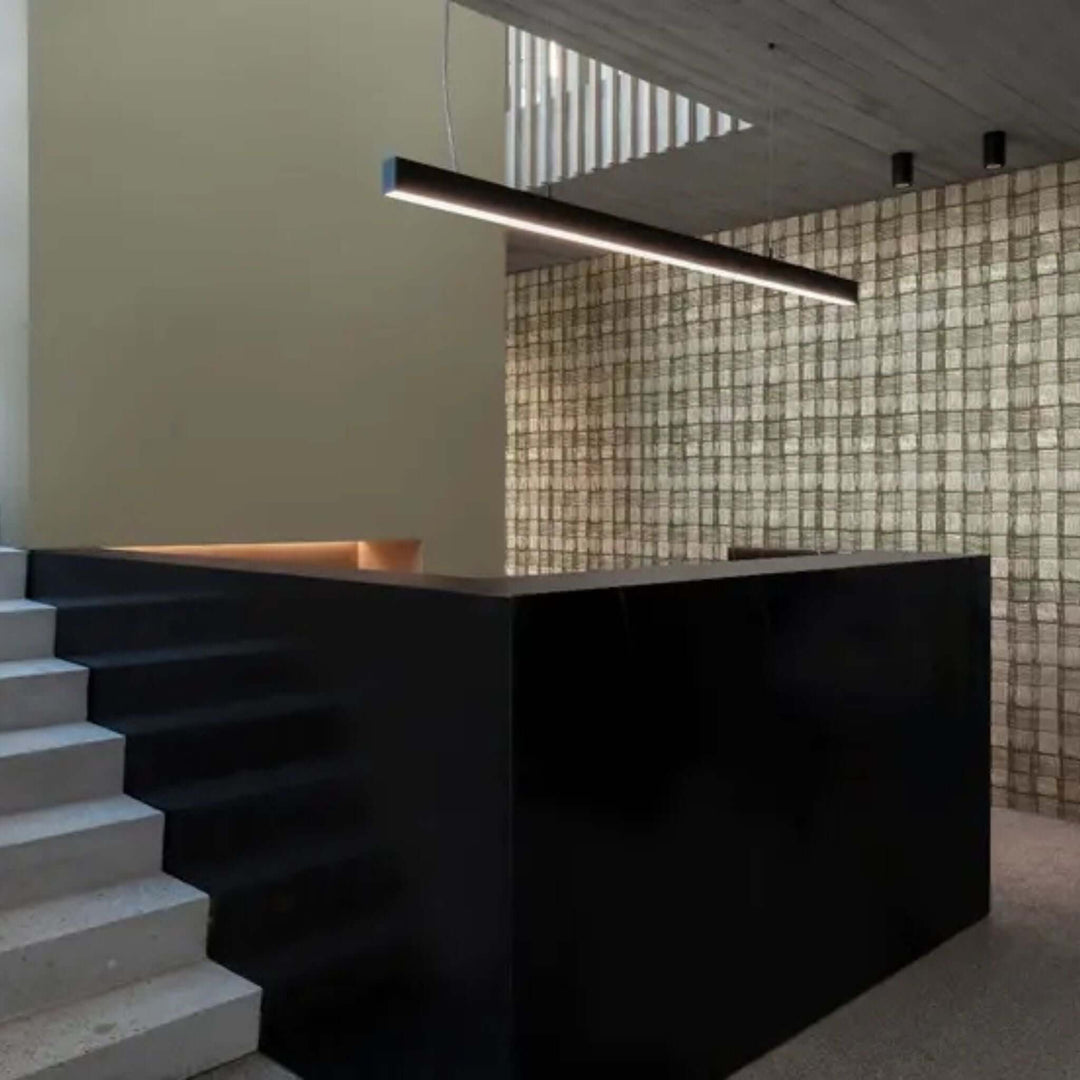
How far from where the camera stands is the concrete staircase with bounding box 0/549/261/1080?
2.40 metres

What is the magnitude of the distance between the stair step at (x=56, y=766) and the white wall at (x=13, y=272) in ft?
4.11

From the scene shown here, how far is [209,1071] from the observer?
98.0 inches

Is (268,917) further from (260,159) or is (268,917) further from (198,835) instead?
(260,159)

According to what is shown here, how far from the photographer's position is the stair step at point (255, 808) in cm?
236

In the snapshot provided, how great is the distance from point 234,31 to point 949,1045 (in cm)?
455

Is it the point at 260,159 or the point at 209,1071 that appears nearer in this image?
the point at 209,1071

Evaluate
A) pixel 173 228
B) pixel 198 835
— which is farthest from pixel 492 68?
pixel 198 835

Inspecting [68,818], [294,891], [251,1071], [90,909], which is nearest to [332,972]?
[294,891]

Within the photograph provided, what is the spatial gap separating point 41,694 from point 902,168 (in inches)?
151

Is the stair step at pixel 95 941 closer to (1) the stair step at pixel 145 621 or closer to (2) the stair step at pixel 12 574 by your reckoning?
(1) the stair step at pixel 145 621

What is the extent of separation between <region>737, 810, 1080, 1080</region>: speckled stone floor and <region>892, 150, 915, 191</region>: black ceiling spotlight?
113 inches

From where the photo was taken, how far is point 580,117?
17.0 ft

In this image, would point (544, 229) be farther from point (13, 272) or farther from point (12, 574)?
point (13, 272)

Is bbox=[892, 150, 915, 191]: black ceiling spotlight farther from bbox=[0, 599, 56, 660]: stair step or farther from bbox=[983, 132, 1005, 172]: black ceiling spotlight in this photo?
bbox=[0, 599, 56, 660]: stair step
